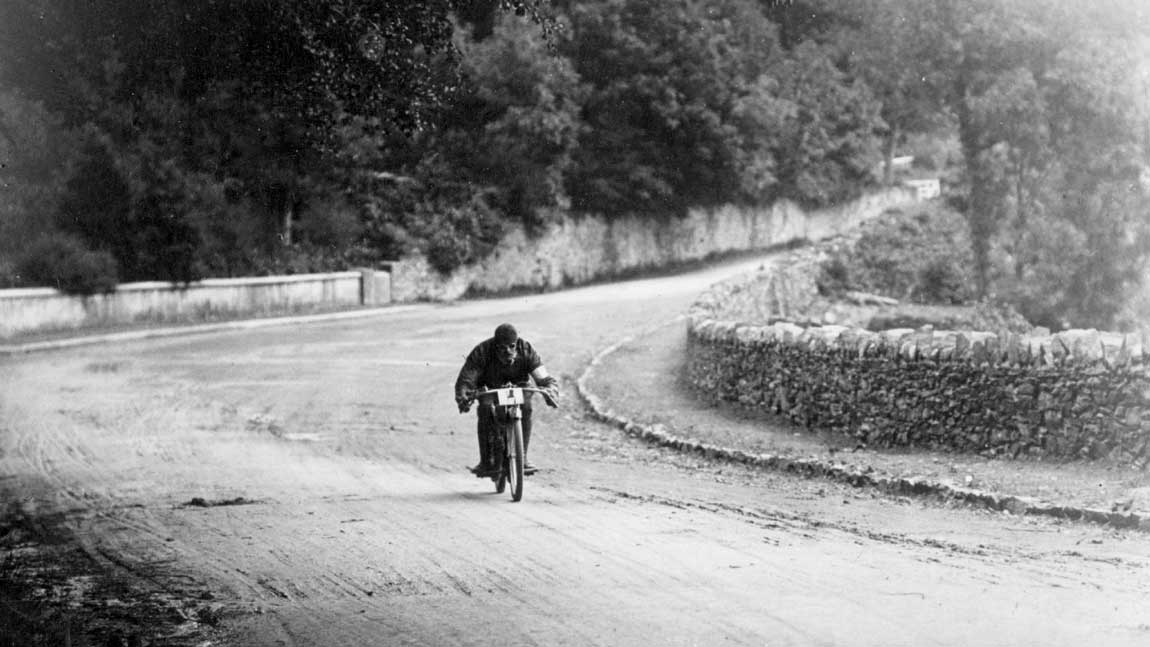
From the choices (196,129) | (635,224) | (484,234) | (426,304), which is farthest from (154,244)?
(635,224)

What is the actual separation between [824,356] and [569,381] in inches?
272

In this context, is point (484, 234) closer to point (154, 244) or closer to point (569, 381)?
point (154, 244)

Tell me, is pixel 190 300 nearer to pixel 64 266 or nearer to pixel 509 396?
pixel 64 266

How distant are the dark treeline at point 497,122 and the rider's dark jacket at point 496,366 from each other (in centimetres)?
289

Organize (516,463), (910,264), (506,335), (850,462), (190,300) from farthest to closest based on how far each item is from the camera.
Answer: (910,264), (190,300), (850,462), (506,335), (516,463)

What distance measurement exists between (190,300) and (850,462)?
69.3 ft

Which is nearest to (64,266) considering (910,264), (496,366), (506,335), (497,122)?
(497,122)

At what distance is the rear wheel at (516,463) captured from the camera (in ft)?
40.4

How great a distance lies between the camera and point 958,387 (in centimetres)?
1489

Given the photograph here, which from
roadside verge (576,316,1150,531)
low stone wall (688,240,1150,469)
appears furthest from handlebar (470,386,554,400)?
low stone wall (688,240,1150,469)

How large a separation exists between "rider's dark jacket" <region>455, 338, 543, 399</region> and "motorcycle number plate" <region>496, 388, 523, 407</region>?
30cm

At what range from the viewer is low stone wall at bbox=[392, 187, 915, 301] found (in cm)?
3850

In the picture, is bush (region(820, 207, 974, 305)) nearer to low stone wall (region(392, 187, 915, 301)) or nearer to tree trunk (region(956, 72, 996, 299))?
tree trunk (region(956, 72, 996, 299))

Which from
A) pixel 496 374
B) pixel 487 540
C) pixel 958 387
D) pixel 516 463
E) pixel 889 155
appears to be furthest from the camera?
pixel 889 155
